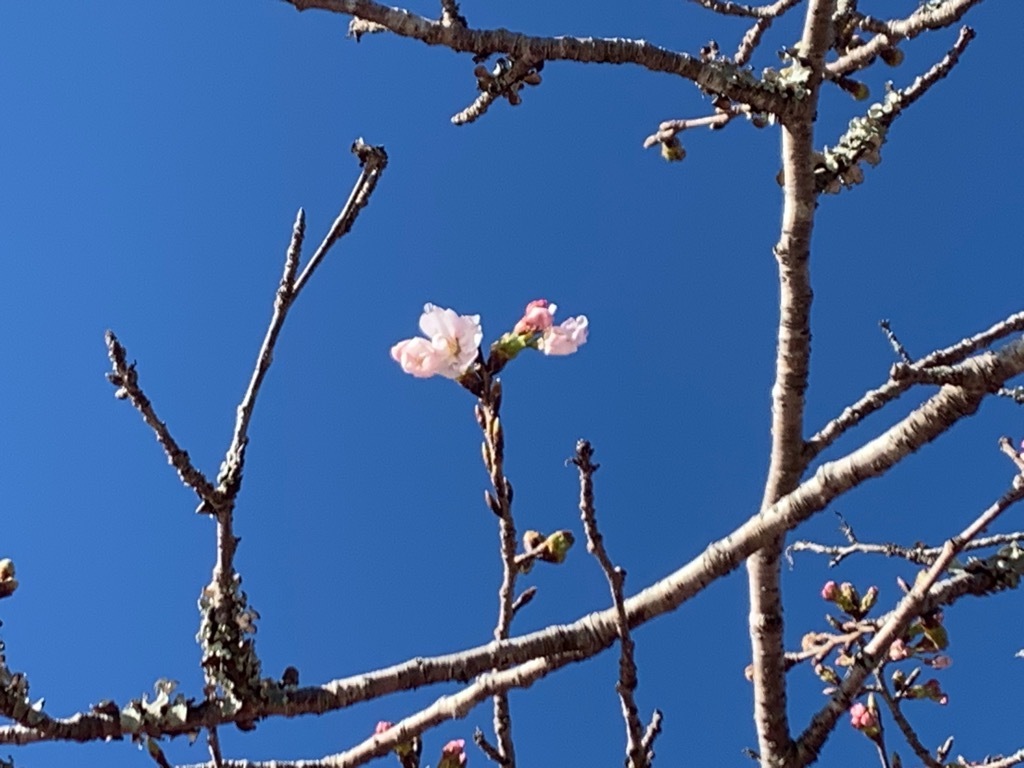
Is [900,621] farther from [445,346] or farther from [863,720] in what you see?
[863,720]

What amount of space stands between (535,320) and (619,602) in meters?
0.84

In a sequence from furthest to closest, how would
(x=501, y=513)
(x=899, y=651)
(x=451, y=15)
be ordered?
(x=899, y=651), (x=451, y=15), (x=501, y=513)

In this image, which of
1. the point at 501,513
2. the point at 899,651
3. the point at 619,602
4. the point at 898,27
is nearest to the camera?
the point at 619,602

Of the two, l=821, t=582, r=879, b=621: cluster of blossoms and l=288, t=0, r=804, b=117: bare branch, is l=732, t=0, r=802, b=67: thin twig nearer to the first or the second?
l=288, t=0, r=804, b=117: bare branch

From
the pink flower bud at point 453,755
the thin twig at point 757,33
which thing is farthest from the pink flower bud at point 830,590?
the thin twig at point 757,33

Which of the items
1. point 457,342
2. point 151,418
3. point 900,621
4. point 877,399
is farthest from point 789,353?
point 151,418

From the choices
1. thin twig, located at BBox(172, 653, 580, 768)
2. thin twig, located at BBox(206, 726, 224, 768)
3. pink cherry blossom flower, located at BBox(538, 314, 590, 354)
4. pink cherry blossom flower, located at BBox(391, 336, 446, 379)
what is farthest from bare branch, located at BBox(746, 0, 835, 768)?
thin twig, located at BBox(206, 726, 224, 768)

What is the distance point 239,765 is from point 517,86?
1681 millimetres

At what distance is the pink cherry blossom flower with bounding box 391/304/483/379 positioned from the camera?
6.01 ft

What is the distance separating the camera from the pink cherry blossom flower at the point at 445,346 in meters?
1.83

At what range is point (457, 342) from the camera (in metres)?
1.87

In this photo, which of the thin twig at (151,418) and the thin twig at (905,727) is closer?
the thin twig at (151,418)

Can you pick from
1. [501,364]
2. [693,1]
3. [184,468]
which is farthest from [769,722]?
[693,1]

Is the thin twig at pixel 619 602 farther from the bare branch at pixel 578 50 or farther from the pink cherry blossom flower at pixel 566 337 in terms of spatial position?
the bare branch at pixel 578 50
